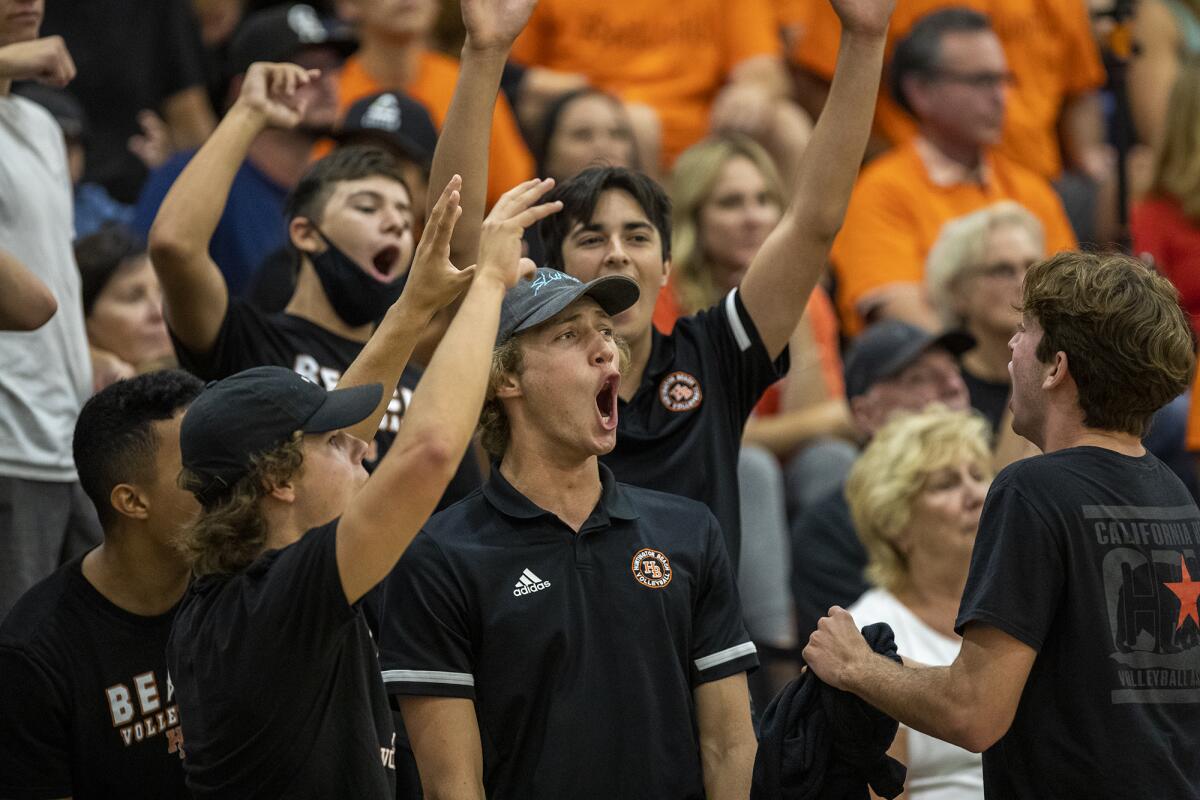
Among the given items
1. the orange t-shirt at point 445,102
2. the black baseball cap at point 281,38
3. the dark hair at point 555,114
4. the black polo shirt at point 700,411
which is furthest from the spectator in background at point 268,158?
the black polo shirt at point 700,411

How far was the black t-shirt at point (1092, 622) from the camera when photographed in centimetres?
336

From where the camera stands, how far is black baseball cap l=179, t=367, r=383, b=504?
3428 mm

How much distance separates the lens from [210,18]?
352 inches

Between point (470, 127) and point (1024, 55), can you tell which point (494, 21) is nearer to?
point (470, 127)

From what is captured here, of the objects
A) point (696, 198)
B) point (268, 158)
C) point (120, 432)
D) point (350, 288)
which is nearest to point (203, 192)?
point (350, 288)

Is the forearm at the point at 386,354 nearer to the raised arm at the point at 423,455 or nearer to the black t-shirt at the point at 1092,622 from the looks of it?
the raised arm at the point at 423,455

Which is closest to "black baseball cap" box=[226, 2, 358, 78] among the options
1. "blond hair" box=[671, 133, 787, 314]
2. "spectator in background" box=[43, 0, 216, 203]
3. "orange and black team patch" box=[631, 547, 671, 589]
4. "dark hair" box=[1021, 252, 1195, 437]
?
"spectator in background" box=[43, 0, 216, 203]

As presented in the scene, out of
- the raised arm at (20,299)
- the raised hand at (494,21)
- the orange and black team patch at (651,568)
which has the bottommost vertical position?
the orange and black team patch at (651,568)

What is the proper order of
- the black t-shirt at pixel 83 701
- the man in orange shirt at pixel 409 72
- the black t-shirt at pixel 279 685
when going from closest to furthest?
the black t-shirt at pixel 279 685 < the black t-shirt at pixel 83 701 < the man in orange shirt at pixel 409 72

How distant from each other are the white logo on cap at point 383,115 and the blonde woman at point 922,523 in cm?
225

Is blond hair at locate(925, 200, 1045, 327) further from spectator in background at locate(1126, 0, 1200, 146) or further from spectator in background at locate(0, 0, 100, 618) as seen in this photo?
spectator in background at locate(0, 0, 100, 618)

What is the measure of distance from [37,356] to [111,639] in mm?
1250

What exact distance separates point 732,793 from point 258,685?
107 cm

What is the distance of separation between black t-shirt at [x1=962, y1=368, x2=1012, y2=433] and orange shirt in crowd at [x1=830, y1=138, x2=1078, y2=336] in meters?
0.93
